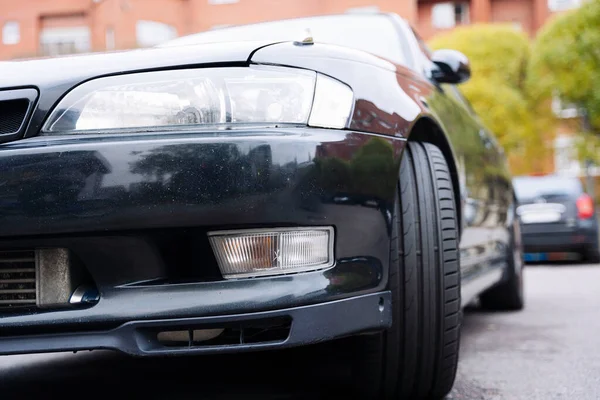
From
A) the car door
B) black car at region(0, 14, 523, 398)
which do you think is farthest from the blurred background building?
black car at region(0, 14, 523, 398)

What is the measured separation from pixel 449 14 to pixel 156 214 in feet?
115

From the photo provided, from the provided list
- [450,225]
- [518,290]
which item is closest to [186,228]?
[450,225]

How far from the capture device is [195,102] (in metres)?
1.96

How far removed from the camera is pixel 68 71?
6.63 feet

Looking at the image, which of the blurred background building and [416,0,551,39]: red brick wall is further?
[416,0,551,39]: red brick wall

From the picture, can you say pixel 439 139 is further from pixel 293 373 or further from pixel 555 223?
pixel 555 223

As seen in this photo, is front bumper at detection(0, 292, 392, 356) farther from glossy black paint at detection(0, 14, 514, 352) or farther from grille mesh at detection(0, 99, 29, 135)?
grille mesh at detection(0, 99, 29, 135)

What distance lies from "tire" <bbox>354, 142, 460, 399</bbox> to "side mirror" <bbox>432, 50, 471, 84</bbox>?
35.9 inches

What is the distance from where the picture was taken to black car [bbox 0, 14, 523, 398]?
1.84 metres

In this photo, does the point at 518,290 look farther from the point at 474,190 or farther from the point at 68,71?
the point at 68,71

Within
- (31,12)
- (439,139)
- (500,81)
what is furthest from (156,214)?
(31,12)

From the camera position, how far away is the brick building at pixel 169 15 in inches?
1152

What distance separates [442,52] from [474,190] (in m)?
0.60

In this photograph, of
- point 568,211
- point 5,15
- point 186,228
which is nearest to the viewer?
point 186,228
